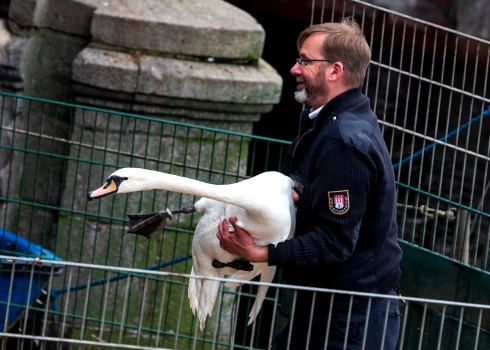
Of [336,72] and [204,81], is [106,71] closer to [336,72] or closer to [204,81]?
[204,81]

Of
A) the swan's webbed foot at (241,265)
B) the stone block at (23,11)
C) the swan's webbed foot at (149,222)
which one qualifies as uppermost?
the stone block at (23,11)

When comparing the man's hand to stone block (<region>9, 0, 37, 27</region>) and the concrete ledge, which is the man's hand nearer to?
the concrete ledge

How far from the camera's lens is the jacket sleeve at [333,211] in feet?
11.4

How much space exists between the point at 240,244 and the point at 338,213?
373mm

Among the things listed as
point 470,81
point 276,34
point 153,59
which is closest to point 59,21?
point 153,59

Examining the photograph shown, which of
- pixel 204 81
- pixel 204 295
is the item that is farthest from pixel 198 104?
pixel 204 295

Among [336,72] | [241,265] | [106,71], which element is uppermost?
[336,72]

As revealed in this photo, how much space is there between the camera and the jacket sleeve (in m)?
3.47

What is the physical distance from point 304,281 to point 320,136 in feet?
1.65

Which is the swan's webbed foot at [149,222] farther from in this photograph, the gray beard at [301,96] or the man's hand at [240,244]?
the gray beard at [301,96]

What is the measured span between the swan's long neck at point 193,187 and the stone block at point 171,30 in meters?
2.08

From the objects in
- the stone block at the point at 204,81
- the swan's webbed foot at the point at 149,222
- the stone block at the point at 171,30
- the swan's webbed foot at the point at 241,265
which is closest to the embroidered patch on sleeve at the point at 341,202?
the swan's webbed foot at the point at 241,265

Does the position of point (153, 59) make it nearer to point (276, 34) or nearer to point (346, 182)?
point (346, 182)

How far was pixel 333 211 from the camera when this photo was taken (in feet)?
11.4
